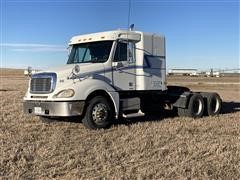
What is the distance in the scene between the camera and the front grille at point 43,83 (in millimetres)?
12758

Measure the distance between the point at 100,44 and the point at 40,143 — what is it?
4784 millimetres

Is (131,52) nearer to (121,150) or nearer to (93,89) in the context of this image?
(93,89)

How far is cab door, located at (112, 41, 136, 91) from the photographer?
1402cm

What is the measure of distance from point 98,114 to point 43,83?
1.78 metres

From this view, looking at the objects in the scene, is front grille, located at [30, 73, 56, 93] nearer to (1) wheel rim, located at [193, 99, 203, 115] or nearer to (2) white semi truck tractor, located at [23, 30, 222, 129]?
(2) white semi truck tractor, located at [23, 30, 222, 129]

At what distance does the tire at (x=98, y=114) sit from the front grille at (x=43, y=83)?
1157mm

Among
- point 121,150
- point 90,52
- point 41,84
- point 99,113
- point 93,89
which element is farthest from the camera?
point 90,52

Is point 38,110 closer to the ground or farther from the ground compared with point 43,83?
closer to the ground

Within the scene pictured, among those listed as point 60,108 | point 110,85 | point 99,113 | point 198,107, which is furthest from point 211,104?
point 60,108

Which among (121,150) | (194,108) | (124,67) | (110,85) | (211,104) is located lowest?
(121,150)

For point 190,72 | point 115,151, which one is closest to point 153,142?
point 115,151

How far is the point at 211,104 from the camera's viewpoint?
16922mm

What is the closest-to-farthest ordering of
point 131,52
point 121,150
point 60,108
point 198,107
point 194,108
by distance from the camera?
point 121,150, point 60,108, point 131,52, point 194,108, point 198,107

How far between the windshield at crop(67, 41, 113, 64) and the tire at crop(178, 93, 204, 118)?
12.7ft
